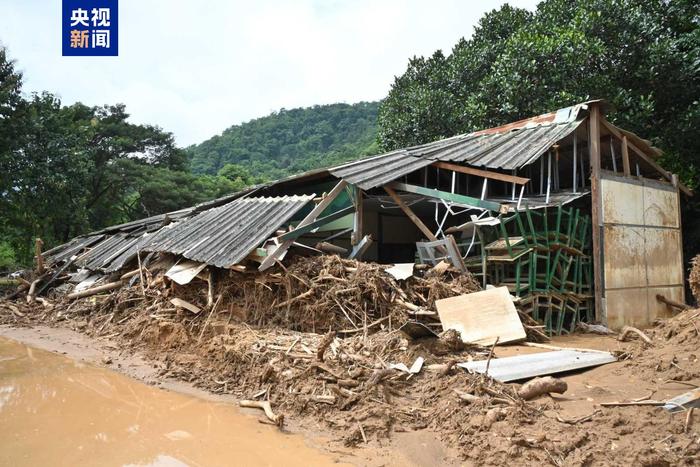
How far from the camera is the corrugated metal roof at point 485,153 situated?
9.74 metres

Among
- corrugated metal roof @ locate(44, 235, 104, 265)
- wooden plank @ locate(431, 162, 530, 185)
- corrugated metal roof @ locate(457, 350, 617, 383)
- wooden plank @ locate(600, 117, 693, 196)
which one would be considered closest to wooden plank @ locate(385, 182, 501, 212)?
wooden plank @ locate(431, 162, 530, 185)

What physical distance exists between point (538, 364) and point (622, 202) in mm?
5948

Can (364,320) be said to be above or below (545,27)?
below

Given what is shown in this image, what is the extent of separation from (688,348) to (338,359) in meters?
4.83

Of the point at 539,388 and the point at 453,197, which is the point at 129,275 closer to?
the point at 453,197

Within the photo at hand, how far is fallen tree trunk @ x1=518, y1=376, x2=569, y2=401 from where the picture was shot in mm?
5453

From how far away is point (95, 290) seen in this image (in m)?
12.7

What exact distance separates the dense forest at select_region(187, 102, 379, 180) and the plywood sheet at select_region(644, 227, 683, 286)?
120 feet

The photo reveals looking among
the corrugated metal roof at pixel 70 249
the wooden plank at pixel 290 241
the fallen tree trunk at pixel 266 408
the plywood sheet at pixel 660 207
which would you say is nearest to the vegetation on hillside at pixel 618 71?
the plywood sheet at pixel 660 207

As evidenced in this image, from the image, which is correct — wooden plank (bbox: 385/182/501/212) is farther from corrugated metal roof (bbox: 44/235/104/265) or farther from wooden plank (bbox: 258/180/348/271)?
corrugated metal roof (bbox: 44/235/104/265)

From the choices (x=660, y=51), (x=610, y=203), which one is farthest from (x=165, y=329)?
(x=660, y=51)

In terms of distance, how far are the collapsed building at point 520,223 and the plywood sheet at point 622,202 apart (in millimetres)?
30

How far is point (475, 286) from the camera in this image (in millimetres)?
8867

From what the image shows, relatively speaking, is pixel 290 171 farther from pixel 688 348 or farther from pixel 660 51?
pixel 688 348
